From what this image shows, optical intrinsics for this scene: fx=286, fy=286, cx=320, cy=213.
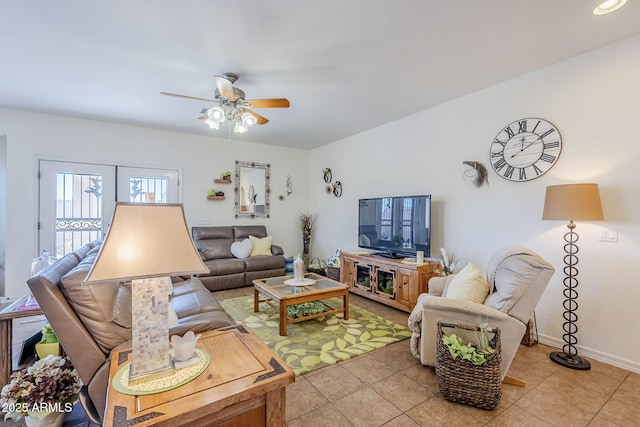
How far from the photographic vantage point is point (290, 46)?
241 cm

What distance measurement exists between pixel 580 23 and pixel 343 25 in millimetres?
1746

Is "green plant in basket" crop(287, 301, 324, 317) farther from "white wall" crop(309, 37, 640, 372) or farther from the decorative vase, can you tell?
the decorative vase

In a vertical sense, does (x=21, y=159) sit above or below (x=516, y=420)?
above

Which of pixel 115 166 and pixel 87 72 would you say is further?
pixel 115 166

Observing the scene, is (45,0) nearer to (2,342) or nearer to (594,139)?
(2,342)

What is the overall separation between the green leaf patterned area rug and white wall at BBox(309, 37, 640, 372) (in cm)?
132

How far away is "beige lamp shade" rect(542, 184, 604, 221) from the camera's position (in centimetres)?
222

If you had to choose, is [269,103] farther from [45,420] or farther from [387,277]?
[45,420]

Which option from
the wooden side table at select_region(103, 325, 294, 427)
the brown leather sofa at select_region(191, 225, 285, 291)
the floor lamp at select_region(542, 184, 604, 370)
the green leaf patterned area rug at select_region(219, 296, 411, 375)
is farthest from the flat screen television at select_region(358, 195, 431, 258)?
the wooden side table at select_region(103, 325, 294, 427)

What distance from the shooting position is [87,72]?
2857 mm

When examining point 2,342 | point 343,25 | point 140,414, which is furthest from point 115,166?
point 140,414

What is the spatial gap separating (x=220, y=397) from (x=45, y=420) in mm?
1360

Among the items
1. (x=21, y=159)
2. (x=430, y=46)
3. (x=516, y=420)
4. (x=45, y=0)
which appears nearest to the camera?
(x=516, y=420)

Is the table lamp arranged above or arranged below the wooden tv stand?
above
